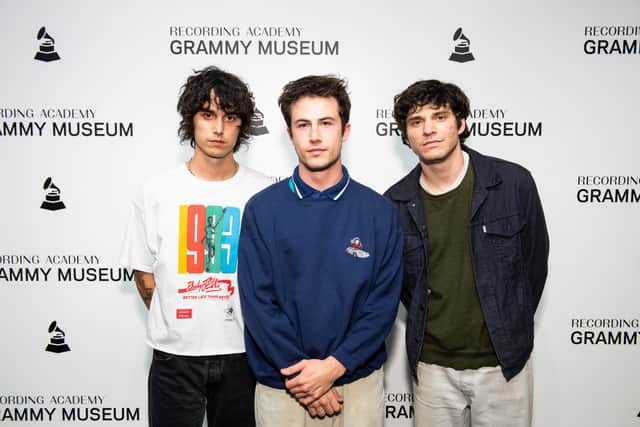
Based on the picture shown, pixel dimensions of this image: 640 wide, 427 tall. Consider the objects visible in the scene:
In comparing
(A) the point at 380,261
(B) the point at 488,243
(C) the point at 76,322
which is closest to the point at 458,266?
(B) the point at 488,243

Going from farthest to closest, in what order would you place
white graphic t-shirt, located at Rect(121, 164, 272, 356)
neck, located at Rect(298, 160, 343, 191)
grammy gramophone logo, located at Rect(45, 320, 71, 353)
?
grammy gramophone logo, located at Rect(45, 320, 71, 353), white graphic t-shirt, located at Rect(121, 164, 272, 356), neck, located at Rect(298, 160, 343, 191)

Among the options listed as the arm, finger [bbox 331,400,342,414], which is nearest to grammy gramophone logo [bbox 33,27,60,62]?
the arm

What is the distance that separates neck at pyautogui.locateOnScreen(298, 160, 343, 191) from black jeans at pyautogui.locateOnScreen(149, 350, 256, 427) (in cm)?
73

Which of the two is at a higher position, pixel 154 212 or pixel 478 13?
pixel 478 13

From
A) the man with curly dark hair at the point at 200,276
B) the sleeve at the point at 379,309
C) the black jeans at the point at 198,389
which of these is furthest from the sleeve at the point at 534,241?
the black jeans at the point at 198,389

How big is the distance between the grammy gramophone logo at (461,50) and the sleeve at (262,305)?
144 cm

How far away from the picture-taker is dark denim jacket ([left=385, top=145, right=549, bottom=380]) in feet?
5.26

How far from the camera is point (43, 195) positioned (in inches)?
91.1

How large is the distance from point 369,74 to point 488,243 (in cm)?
112

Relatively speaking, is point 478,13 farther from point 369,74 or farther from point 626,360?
point 626,360

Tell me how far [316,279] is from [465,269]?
0.58 m

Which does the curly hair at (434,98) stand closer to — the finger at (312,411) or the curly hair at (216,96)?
the curly hair at (216,96)

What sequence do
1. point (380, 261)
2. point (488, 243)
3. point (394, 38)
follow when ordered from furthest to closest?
1. point (394, 38)
2. point (488, 243)
3. point (380, 261)

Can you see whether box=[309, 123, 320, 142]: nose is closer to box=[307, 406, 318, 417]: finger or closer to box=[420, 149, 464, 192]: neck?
box=[420, 149, 464, 192]: neck
